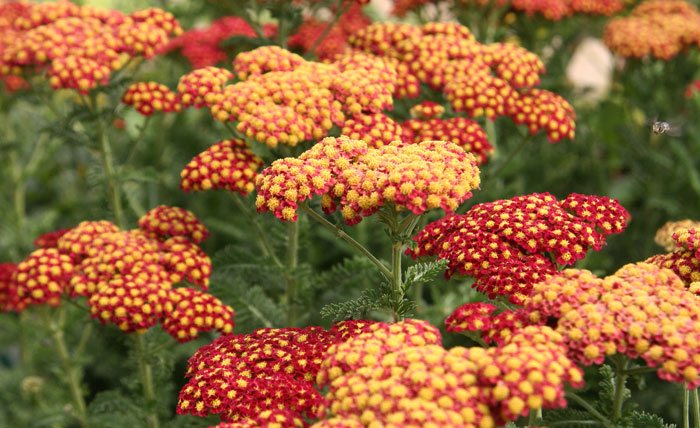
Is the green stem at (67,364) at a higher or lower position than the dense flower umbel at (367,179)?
lower

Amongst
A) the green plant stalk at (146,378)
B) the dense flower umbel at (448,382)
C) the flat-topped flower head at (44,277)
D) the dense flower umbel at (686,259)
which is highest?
the dense flower umbel at (686,259)

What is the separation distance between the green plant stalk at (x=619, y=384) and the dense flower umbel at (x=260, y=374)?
39.8 inches

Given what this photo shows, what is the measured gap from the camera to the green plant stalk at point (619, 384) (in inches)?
128

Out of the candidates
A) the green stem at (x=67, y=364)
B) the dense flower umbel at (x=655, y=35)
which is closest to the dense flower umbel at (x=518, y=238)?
the green stem at (x=67, y=364)

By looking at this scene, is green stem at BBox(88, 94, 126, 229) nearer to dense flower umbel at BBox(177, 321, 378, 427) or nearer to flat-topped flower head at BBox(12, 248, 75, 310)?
flat-topped flower head at BBox(12, 248, 75, 310)

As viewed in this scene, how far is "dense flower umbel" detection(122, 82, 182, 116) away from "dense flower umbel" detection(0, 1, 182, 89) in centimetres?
18


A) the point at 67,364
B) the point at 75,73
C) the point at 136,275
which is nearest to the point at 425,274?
the point at 136,275

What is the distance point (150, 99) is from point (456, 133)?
1.79 meters

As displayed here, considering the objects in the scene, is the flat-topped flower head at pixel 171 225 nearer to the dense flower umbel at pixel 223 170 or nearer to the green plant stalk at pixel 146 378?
the dense flower umbel at pixel 223 170

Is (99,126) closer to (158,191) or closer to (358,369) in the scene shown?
(158,191)

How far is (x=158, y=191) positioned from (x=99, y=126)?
2.06 m

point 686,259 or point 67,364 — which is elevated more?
point 686,259

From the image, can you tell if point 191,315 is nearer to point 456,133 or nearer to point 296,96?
point 296,96

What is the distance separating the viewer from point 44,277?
4457 millimetres
